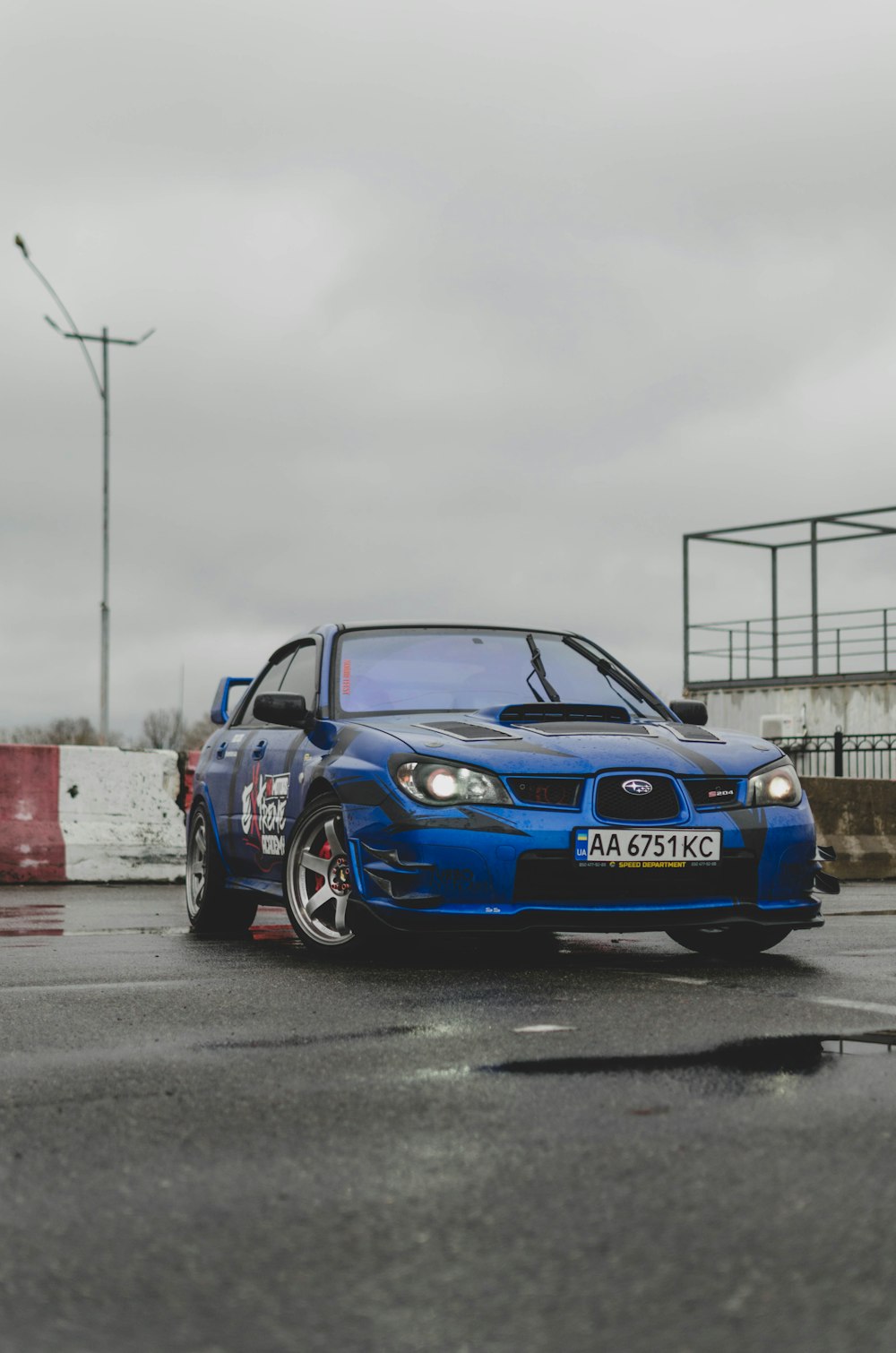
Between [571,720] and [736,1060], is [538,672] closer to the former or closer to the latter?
[571,720]

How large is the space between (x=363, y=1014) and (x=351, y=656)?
2.90 metres

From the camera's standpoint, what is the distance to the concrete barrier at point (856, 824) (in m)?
15.5

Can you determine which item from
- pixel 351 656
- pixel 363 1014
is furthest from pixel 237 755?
pixel 363 1014

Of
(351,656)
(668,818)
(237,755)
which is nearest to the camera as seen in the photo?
(668,818)

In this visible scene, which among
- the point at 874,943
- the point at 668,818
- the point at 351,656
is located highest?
the point at 351,656

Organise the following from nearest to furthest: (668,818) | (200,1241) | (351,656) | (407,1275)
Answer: (407,1275)
(200,1241)
(668,818)
(351,656)

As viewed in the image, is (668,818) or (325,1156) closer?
(325,1156)

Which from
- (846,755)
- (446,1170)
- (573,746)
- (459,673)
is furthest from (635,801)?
(846,755)

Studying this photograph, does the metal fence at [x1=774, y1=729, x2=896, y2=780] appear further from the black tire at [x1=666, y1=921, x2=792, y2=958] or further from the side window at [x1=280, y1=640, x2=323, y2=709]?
the black tire at [x1=666, y1=921, x2=792, y2=958]

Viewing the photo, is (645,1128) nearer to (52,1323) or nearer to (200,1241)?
(200,1241)

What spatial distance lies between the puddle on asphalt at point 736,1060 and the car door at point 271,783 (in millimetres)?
3178

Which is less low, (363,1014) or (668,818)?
(668,818)

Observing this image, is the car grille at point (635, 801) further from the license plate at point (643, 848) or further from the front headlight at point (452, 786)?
the front headlight at point (452, 786)

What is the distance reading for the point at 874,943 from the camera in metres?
7.78
